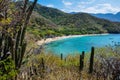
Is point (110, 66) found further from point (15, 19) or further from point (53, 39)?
point (53, 39)

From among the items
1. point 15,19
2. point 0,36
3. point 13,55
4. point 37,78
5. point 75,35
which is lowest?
point 75,35

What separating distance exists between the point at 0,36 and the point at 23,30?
0.89 m

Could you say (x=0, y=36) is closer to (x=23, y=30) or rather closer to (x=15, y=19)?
(x=23, y=30)

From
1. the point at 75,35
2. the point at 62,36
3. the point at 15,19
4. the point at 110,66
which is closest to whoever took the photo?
the point at 15,19

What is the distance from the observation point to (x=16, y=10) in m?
7.25

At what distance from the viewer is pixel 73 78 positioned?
355 inches

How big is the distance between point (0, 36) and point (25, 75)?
1.65m

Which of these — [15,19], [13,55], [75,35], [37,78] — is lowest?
[75,35]

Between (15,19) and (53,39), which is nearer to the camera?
(15,19)

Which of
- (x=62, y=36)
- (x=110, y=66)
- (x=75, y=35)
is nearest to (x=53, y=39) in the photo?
(x=62, y=36)

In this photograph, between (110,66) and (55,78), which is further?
(110,66)

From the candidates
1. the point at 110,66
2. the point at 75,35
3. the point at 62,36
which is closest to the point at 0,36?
the point at 110,66

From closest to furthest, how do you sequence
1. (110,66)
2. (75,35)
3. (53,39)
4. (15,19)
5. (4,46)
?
1. (15,19)
2. (4,46)
3. (110,66)
4. (53,39)
5. (75,35)

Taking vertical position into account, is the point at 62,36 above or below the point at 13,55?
below
